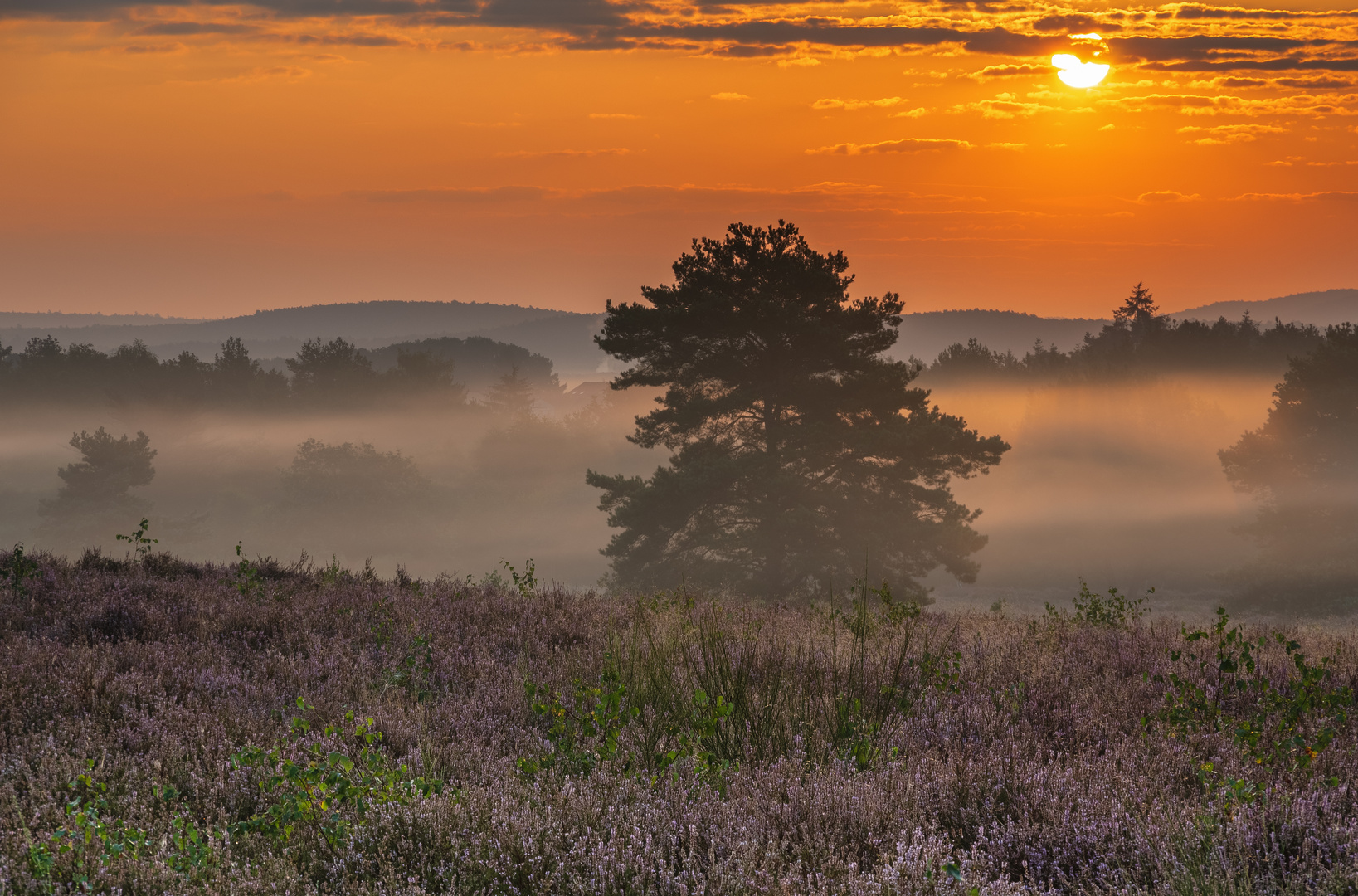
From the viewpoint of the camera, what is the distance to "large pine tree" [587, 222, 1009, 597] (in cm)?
2728

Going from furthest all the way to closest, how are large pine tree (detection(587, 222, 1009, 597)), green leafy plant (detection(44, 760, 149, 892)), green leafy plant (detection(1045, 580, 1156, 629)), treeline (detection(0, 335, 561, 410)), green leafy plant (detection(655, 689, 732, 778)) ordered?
1. treeline (detection(0, 335, 561, 410))
2. large pine tree (detection(587, 222, 1009, 597))
3. green leafy plant (detection(1045, 580, 1156, 629))
4. green leafy plant (detection(655, 689, 732, 778))
5. green leafy plant (detection(44, 760, 149, 892))

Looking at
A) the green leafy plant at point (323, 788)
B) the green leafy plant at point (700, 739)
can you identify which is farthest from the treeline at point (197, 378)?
the green leafy plant at point (700, 739)

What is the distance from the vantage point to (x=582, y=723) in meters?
4.84

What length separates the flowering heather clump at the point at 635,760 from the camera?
324cm

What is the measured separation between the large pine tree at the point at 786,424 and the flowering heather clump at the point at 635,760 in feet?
65.8

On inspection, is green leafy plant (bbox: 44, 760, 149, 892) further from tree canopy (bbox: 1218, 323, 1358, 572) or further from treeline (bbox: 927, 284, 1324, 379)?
treeline (bbox: 927, 284, 1324, 379)

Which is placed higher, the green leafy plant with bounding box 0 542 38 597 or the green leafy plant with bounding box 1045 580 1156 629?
the green leafy plant with bounding box 0 542 38 597

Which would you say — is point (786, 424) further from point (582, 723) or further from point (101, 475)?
point (101, 475)

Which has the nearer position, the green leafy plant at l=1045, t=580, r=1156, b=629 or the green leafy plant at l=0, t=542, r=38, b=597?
the green leafy plant at l=0, t=542, r=38, b=597

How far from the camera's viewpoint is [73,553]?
192ft

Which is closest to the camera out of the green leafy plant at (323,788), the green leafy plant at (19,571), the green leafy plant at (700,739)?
the green leafy plant at (323,788)

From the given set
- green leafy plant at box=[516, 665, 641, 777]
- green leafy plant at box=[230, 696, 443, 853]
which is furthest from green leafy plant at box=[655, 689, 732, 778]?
green leafy plant at box=[230, 696, 443, 853]

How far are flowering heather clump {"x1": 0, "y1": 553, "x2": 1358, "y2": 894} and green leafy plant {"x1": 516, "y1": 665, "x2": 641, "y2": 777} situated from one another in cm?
3

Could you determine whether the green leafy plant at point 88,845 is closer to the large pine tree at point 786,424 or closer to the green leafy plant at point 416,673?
the green leafy plant at point 416,673
